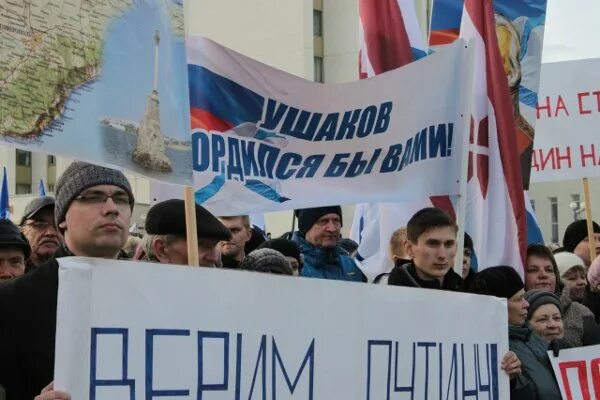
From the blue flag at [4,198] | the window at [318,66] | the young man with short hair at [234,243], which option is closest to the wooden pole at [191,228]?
the young man with short hair at [234,243]

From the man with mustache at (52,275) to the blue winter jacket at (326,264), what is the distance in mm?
2880

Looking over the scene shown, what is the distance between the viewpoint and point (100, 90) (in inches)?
130

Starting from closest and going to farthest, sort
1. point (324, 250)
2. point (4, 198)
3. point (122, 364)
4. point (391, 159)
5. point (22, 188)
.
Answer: point (122, 364) < point (391, 159) < point (324, 250) < point (4, 198) < point (22, 188)

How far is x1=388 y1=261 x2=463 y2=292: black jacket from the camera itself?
4.66m

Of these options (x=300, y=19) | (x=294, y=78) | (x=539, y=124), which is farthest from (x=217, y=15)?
(x=294, y=78)

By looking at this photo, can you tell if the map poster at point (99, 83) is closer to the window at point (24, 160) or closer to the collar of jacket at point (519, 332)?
the collar of jacket at point (519, 332)

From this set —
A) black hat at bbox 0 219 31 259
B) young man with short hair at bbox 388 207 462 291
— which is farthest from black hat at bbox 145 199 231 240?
young man with short hair at bbox 388 207 462 291

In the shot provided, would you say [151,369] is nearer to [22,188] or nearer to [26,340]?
[26,340]

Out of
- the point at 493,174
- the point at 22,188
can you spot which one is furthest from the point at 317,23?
the point at 493,174

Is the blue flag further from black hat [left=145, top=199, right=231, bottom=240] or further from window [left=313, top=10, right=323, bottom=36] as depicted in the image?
window [left=313, top=10, right=323, bottom=36]

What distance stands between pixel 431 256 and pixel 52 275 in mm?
2028

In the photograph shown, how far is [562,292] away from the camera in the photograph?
6.23 m

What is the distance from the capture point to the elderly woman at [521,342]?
4.62 metres

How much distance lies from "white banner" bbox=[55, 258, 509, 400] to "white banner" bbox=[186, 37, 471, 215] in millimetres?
1221
